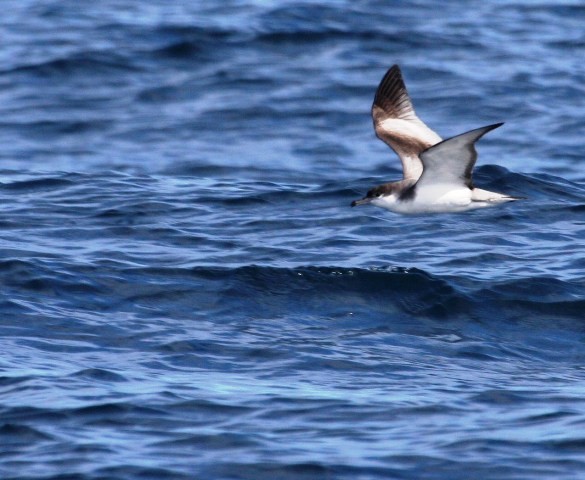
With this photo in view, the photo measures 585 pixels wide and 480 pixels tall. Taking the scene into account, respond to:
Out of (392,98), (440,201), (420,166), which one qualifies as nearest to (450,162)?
(440,201)

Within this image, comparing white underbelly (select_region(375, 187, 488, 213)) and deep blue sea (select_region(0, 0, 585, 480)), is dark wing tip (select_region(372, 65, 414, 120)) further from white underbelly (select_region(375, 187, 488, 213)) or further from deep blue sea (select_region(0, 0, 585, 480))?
white underbelly (select_region(375, 187, 488, 213))

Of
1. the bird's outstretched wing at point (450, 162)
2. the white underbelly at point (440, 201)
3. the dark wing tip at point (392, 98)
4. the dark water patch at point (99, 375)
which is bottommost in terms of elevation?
the dark water patch at point (99, 375)

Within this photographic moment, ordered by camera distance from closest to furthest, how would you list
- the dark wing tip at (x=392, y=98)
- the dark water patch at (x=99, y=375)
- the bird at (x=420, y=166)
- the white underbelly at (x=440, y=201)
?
the dark water patch at (x=99, y=375) → the bird at (x=420, y=166) → the white underbelly at (x=440, y=201) → the dark wing tip at (x=392, y=98)

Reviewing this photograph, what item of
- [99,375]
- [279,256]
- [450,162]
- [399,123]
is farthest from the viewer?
[399,123]

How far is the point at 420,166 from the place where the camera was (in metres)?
11.7

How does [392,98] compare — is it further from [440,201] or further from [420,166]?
[440,201]

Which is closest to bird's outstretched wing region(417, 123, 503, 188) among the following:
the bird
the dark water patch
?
the bird

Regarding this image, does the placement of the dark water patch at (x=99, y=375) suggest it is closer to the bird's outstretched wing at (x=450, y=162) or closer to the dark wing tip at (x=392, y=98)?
the bird's outstretched wing at (x=450, y=162)

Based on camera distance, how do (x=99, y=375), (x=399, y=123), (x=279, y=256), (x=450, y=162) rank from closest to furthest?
(x=99, y=375) → (x=450, y=162) → (x=279, y=256) → (x=399, y=123)

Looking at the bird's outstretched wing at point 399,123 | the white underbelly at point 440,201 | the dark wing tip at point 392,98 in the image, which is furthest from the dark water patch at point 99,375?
the dark wing tip at point 392,98

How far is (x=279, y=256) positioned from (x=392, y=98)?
91.5 inches

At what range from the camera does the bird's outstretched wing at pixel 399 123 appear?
11.8m

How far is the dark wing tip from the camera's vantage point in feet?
40.4

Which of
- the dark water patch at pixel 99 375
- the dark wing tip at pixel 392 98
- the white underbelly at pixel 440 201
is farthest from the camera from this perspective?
the dark wing tip at pixel 392 98
